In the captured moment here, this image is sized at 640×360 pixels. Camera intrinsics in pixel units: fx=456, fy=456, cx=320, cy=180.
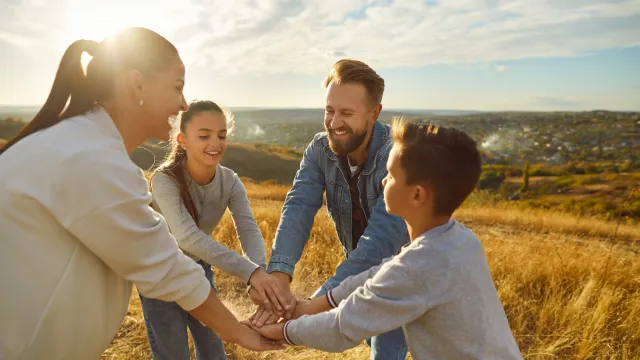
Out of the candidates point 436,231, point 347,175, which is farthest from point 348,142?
point 436,231

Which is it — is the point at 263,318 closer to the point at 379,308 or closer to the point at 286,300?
the point at 286,300

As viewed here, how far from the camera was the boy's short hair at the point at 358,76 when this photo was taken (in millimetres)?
3170

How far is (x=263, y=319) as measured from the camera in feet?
9.41

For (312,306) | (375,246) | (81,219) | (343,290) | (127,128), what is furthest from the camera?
(375,246)

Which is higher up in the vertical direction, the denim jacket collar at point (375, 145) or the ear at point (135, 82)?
the ear at point (135, 82)

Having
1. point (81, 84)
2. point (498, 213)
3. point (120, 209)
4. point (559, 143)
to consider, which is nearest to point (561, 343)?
point (120, 209)

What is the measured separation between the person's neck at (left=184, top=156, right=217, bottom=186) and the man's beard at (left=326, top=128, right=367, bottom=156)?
847mm

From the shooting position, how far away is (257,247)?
332cm

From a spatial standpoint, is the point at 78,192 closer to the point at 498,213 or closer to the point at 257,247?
the point at 257,247

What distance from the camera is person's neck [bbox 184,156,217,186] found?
3096mm

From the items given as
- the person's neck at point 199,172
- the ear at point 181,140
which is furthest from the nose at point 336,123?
the ear at point 181,140

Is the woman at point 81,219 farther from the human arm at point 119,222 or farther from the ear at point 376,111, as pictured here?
the ear at point 376,111

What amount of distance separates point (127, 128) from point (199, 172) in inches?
43.7

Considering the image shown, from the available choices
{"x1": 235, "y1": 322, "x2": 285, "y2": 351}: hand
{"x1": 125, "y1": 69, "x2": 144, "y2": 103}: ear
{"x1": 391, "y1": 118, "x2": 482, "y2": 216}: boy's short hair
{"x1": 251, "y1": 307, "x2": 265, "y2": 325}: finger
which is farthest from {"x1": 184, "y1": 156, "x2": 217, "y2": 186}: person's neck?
{"x1": 391, "y1": 118, "x2": 482, "y2": 216}: boy's short hair
